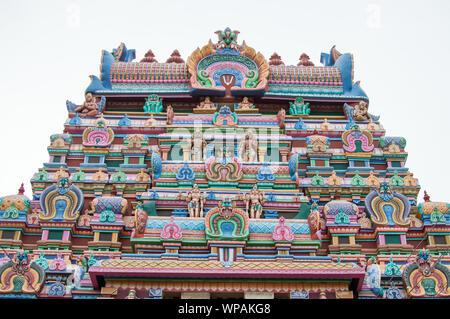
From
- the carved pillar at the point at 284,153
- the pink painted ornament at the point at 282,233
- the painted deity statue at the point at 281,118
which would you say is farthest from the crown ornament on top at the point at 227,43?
the pink painted ornament at the point at 282,233

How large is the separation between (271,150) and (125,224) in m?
7.36

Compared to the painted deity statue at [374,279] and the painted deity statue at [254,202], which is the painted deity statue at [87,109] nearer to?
the painted deity statue at [254,202]

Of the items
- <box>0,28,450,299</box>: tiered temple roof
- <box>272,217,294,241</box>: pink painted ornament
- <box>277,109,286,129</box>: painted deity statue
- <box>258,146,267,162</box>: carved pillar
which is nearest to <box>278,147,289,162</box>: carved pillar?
<box>0,28,450,299</box>: tiered temple roof

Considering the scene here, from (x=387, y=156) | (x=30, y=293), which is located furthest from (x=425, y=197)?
(x=30, y=293)

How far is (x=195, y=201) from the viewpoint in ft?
71.6

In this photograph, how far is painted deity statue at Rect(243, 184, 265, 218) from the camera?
2172cm

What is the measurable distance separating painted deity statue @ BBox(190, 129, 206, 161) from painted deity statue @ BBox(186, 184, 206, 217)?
3246 millimetres

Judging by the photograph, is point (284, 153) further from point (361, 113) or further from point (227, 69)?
point (227, 69)

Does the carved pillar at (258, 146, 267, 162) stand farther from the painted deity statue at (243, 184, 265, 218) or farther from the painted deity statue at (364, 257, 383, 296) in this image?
the painted deity statue at (364, 257, 383, 296)

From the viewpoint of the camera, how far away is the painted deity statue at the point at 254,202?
71.3 ft

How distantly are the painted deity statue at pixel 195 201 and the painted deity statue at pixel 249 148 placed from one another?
11.9 ft

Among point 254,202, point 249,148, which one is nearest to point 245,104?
point 249,148

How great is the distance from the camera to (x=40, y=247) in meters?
20.7
